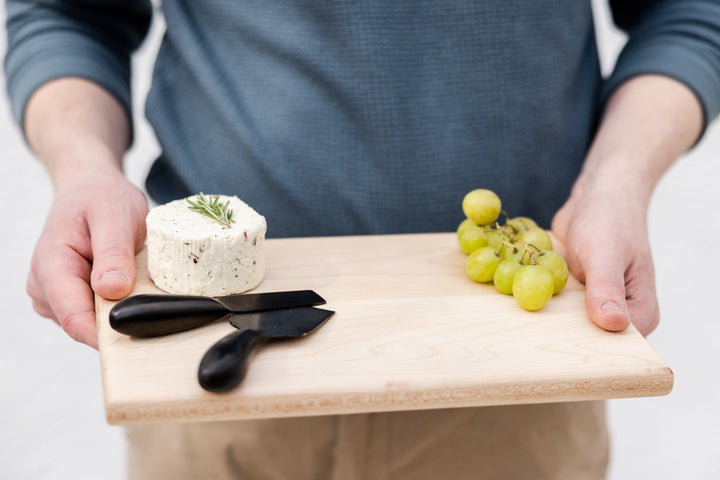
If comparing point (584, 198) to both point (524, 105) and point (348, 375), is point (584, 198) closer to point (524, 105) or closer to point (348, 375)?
point (524, 105)

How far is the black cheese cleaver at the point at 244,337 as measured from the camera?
2.46 feet

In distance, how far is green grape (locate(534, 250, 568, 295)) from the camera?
0.98 meters

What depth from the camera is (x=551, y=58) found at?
3.98 feet

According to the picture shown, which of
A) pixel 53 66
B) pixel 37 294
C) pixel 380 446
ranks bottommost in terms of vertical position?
pixel 380 446

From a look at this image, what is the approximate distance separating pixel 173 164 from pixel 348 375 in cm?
66

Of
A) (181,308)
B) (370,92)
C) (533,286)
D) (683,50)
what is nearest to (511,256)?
(533,286)

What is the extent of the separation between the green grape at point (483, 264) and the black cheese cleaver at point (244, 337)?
237mm

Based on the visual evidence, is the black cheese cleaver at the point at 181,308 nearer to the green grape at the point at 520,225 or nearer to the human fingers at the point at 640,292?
the green grape at the point at 520,225

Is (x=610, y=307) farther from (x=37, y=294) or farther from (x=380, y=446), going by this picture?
(x=37, y=294)

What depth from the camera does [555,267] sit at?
3.21ft

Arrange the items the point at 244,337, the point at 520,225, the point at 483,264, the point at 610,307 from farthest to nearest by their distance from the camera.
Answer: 1. the point at 520,225
2. the point at 483,264
3. the point at 610,307
4. the point at 244,337

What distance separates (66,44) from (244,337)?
80 centimetres

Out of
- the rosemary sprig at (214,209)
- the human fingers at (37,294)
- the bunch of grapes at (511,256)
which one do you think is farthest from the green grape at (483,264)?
the human fingers at (37,294)

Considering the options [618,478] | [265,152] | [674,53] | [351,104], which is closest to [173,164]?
[265,152]
